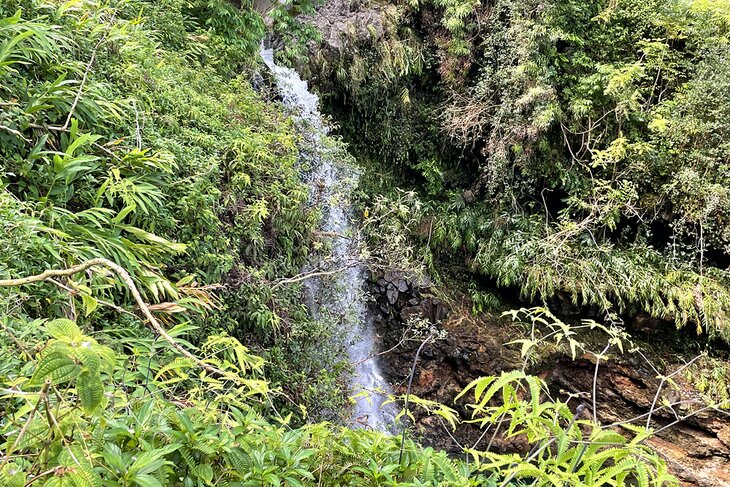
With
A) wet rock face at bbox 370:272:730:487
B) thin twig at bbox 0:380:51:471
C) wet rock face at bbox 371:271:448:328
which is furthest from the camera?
wet rock face at bbox 371:271:448:328

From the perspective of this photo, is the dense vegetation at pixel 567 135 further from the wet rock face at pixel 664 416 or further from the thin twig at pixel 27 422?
the thin twig at pixel 27 422

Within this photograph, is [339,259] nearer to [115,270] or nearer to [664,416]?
[115,270]

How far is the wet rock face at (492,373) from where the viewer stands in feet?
23.2

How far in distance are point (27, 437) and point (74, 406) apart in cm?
12

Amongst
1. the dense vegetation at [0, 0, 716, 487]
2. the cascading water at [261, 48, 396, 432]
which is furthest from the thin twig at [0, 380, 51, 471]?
the cascading water at [261, 48, 396, 432]

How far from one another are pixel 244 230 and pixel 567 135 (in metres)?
6.83

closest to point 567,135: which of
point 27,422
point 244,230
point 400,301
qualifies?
point 400,301

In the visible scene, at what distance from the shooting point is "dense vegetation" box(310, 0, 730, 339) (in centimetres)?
742

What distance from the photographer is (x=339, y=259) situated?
5258 mm

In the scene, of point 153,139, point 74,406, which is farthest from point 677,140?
point 74,406

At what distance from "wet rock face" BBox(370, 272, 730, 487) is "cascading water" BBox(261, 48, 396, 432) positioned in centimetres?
49

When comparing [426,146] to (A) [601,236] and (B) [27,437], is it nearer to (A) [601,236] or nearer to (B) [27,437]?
(A) [601,236]

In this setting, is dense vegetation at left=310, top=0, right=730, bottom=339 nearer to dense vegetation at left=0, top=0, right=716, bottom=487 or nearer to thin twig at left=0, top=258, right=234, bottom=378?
dense vegetation at left=0, top=0, right=716, bottom=487

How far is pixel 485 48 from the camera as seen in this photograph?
8477 millimetres
